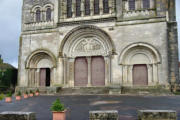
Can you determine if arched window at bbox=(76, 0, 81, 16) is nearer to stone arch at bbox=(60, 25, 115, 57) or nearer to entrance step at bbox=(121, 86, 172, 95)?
stone arch at bbox=(60, 25, 115, 57)

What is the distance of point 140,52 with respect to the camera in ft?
65.5

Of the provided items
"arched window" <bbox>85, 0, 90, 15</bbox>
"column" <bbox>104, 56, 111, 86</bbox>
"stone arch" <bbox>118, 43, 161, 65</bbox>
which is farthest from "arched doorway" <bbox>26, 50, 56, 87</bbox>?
"stone arch" <bbox>118, 43, 161, 65</bbox>

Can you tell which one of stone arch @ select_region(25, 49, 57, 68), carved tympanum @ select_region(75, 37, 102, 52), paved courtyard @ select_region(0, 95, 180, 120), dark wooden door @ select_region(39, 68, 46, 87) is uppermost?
carved tympanum @ select_region(75, 37, 102, 52)

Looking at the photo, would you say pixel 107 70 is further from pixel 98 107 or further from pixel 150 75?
pixel 98 107

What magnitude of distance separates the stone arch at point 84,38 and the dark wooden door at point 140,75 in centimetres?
307

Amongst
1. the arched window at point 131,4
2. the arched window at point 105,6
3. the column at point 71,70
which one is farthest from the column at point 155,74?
the column at point 71,70

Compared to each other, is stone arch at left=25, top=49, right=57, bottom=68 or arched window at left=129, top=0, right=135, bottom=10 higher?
arched window at left=129, top=0, right=135, bottom=10

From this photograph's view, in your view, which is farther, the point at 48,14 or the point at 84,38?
the point at 48,14

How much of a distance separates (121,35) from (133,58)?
2.46m

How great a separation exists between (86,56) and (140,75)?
5.67 meters

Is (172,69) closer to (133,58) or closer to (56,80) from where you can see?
Answer: (133,58)

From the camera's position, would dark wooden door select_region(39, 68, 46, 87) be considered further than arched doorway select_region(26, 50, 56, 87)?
Yes

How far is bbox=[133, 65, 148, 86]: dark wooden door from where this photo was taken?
19.9 meters

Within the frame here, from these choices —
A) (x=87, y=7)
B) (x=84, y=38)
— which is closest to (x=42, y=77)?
(x=84, y=38)
